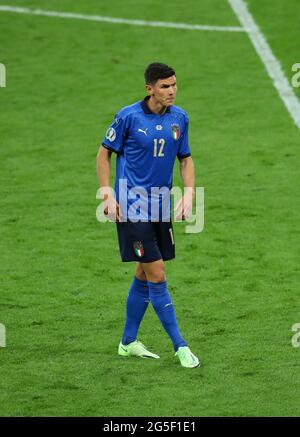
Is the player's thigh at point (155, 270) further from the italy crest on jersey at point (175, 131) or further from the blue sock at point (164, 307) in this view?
the italy crest on jersey at point (175, 131)

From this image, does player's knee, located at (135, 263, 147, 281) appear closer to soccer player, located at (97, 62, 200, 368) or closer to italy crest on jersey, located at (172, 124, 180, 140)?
soccer player, located at (97, 62, 200, 368)

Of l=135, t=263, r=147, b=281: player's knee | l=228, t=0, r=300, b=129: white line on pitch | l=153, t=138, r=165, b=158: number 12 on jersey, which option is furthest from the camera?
l=228, t=0, r=300, b=129: white line on pitch

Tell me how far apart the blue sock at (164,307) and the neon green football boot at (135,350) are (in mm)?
322

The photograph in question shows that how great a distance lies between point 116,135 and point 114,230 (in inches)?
161

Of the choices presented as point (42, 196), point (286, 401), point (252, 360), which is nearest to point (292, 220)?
point (42, 196)

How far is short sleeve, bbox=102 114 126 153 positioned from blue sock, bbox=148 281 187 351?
105cm

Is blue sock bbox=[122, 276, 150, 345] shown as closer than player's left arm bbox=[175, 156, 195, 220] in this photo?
No

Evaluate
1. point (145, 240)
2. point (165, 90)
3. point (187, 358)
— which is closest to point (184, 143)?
point (165, 90)

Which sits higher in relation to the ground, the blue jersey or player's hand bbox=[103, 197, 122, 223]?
the blue jersey

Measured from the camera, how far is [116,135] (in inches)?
351

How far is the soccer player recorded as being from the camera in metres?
8.90

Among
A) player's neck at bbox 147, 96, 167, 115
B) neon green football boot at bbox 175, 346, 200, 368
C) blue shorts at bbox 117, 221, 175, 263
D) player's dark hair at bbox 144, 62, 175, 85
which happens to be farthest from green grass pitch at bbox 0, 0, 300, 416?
player's dark hair at bbox 144, 62, 175, 85

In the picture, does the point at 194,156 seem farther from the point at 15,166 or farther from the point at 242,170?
the point at 15,166

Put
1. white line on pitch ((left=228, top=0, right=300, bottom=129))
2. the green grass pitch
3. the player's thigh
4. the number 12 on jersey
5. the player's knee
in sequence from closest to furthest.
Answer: the green grass pitch → the number 12 on jersey → the player's thigh → the player's knee → white line on pitch ((left=228, top=0, right=300, bottom=129))
